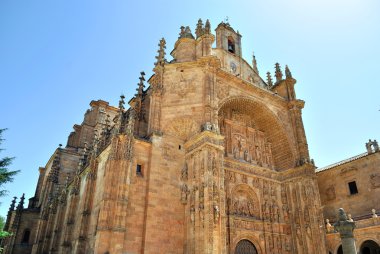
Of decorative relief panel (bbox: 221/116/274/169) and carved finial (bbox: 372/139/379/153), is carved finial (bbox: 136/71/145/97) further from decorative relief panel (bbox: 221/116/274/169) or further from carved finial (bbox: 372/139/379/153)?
carved finial (bbox: 372/139/379/153)

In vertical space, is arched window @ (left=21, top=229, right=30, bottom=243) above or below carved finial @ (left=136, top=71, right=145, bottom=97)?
below

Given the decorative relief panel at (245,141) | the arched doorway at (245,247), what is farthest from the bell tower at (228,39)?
the arched doorway at (245,247)

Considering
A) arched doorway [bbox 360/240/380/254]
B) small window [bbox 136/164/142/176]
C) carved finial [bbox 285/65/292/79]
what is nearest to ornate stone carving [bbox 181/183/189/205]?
small window [bbox 136/164/142/176]

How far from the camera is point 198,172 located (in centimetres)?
1580

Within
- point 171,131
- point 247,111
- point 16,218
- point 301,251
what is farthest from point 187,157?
point 16,218

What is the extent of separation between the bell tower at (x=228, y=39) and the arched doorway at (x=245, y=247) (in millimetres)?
15005

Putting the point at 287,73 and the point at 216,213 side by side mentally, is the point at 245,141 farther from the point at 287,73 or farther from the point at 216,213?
the point at 216,213

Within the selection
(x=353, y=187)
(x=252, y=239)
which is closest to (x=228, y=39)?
(x=353, y=187)

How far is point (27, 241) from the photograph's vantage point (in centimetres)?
2816

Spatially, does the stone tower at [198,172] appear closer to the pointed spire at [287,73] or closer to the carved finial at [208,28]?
the carved finial at [208,28]

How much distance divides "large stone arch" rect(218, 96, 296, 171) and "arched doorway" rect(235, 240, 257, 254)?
6.68 m

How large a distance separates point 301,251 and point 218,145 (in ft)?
29.9

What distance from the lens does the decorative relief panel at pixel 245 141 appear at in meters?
21.2

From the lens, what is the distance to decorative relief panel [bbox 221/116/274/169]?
21.2 m
